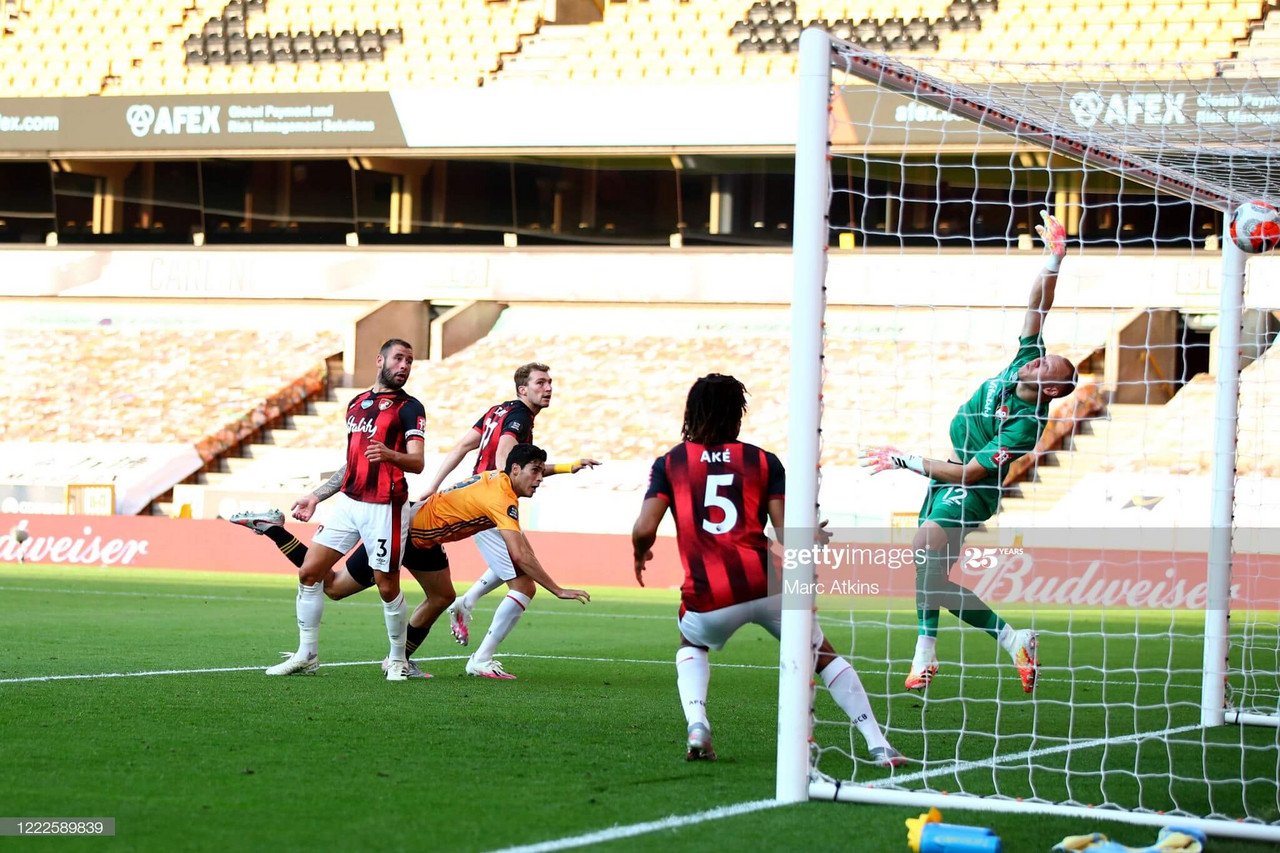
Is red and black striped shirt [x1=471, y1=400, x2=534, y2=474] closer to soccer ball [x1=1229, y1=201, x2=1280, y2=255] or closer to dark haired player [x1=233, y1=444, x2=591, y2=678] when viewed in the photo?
dark haired player [x1=233, y1=444, x2=591, y2=678]

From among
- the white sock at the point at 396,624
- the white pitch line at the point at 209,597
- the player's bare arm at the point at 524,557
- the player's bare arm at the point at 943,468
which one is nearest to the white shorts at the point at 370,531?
the white sock at the point at 396,624

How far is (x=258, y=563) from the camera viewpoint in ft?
69.9

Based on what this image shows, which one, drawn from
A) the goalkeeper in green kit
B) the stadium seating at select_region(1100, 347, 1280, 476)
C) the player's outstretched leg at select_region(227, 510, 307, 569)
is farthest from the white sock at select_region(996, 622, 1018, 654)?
the stadium seating at select_region(1100, 347, 1280, 476)

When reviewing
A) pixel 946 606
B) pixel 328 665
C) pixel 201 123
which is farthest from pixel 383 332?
pixel 946 606

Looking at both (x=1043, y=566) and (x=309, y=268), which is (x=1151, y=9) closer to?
(x=1043, y=566)

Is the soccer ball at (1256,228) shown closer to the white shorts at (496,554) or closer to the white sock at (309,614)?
the white shorts at (496,554)

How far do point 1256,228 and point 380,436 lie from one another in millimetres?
4799

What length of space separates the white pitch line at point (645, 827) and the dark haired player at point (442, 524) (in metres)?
3.57

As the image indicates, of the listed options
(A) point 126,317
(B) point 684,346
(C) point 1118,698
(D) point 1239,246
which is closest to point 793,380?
(D) point 1239,246

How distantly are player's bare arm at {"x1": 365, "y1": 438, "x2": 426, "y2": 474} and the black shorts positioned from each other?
Answer: 64 centimetres

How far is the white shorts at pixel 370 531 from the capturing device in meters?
9.05

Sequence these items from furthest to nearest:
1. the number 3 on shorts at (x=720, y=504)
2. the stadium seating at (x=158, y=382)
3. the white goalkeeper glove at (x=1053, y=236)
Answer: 1. the stadium seating at (x=158, y=382)
2. the white goalkeeper glove at (x=1053, y=236)
3. the number 3 on shorts at (x=720, y=504)

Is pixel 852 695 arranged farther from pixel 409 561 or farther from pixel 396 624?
pixel 409 561

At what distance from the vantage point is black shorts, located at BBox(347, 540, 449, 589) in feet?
30.4
